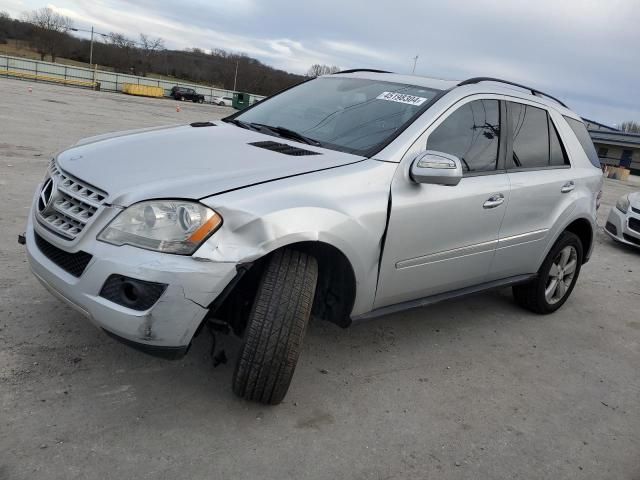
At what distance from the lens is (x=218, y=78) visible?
92750 millimetres

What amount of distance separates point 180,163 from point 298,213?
0.65 m

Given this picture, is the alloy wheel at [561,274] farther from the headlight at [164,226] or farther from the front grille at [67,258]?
the front grille at [67,258]

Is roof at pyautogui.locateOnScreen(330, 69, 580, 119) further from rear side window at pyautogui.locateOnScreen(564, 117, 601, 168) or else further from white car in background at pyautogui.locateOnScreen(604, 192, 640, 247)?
white car in background at pyautogui.locateOnScreen(604, 192, 640, 247)

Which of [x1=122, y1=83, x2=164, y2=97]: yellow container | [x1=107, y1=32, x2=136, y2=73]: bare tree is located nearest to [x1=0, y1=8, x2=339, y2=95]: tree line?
[x1=107, y1=32, x2=136, y2=73]: bare tree

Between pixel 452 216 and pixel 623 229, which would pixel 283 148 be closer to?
pixel 452 216

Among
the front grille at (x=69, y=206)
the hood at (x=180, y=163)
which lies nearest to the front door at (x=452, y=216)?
the hood at (x=180, y=163)

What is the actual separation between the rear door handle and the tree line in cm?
7320

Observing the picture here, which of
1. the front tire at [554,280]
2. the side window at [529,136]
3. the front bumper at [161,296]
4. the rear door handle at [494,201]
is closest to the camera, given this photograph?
the front bumper at [161,296]

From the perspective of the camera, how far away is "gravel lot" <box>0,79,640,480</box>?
2.33m

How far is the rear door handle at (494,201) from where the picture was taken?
11.4 ft

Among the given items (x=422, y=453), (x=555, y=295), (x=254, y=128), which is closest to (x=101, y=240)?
(x=254, y=128)

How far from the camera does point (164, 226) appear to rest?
2.34m

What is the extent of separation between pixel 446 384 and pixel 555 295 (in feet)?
6.21

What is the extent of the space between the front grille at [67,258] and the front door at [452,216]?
1.45 m
